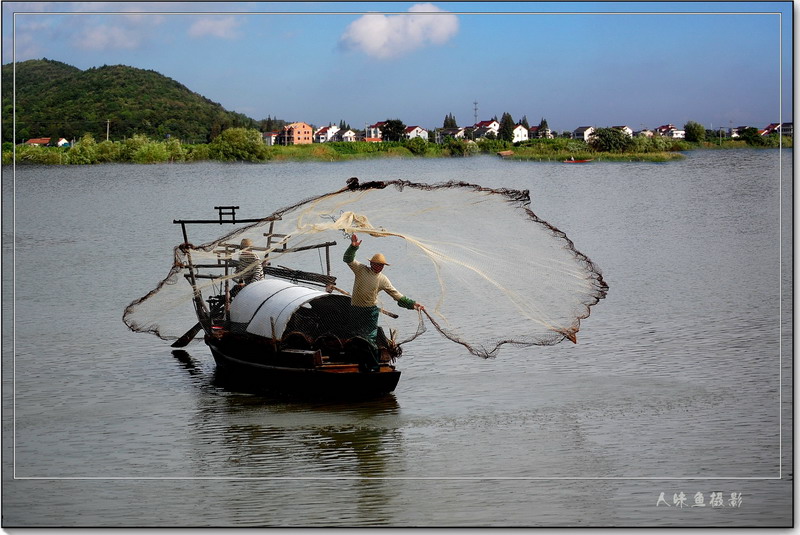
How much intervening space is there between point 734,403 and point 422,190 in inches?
150

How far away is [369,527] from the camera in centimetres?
865

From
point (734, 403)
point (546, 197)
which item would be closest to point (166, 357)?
point (734, 403)

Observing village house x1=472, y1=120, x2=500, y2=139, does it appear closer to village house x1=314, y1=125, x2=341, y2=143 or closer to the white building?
the white building

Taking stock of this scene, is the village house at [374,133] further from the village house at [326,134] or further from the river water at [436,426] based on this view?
the river water at [436,426]

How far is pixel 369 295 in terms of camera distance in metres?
10.7

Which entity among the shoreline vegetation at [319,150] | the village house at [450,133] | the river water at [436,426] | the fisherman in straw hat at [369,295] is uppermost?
the village house at [450,133]

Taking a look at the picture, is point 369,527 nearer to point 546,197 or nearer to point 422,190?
point 422,190

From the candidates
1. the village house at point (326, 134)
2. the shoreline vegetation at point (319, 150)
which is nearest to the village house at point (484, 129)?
the shoreline vegetation at point (319, 150)

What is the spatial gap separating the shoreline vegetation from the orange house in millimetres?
174

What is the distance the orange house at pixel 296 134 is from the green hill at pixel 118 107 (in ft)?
2.58

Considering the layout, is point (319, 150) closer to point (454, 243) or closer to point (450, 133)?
point (450, 133)

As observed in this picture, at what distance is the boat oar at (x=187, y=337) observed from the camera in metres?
13.4

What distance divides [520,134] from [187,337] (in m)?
8.19

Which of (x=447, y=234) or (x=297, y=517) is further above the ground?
(x=447, y=234)
